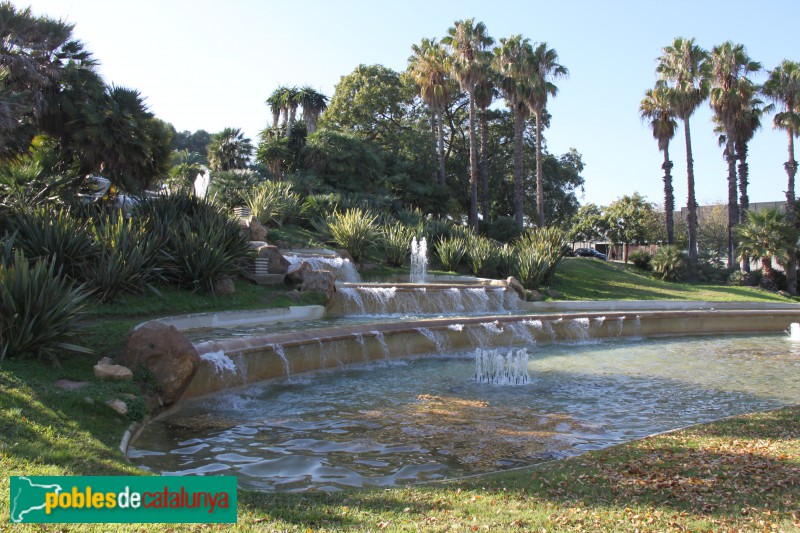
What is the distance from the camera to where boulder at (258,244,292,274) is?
1603cm

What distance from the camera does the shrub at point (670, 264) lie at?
3067cm

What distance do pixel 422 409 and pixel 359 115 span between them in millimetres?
39501

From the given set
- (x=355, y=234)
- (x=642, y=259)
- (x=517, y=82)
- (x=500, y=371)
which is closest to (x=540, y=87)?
(x=517, y=82)

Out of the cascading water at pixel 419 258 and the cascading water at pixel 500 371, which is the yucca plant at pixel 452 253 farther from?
the cascading water at pixel 500 371

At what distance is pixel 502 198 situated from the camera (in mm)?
47312

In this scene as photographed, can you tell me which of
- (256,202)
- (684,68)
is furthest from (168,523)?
(684,68)

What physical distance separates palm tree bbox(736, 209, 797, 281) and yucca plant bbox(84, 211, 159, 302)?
1121 inches

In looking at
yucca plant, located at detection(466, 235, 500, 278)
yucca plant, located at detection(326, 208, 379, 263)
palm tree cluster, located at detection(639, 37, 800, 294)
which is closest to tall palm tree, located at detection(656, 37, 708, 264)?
palm tree cluster, located at detection(639, 37, 800, 294)

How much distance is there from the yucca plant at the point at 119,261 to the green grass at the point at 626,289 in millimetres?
13000

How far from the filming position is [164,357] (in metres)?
7.52

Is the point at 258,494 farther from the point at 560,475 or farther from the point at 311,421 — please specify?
the point at 311,421

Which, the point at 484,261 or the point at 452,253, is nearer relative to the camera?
the point at 484,261

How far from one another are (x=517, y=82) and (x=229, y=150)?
17559 mm

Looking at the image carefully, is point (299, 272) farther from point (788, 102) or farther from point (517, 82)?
point (788, 102)
